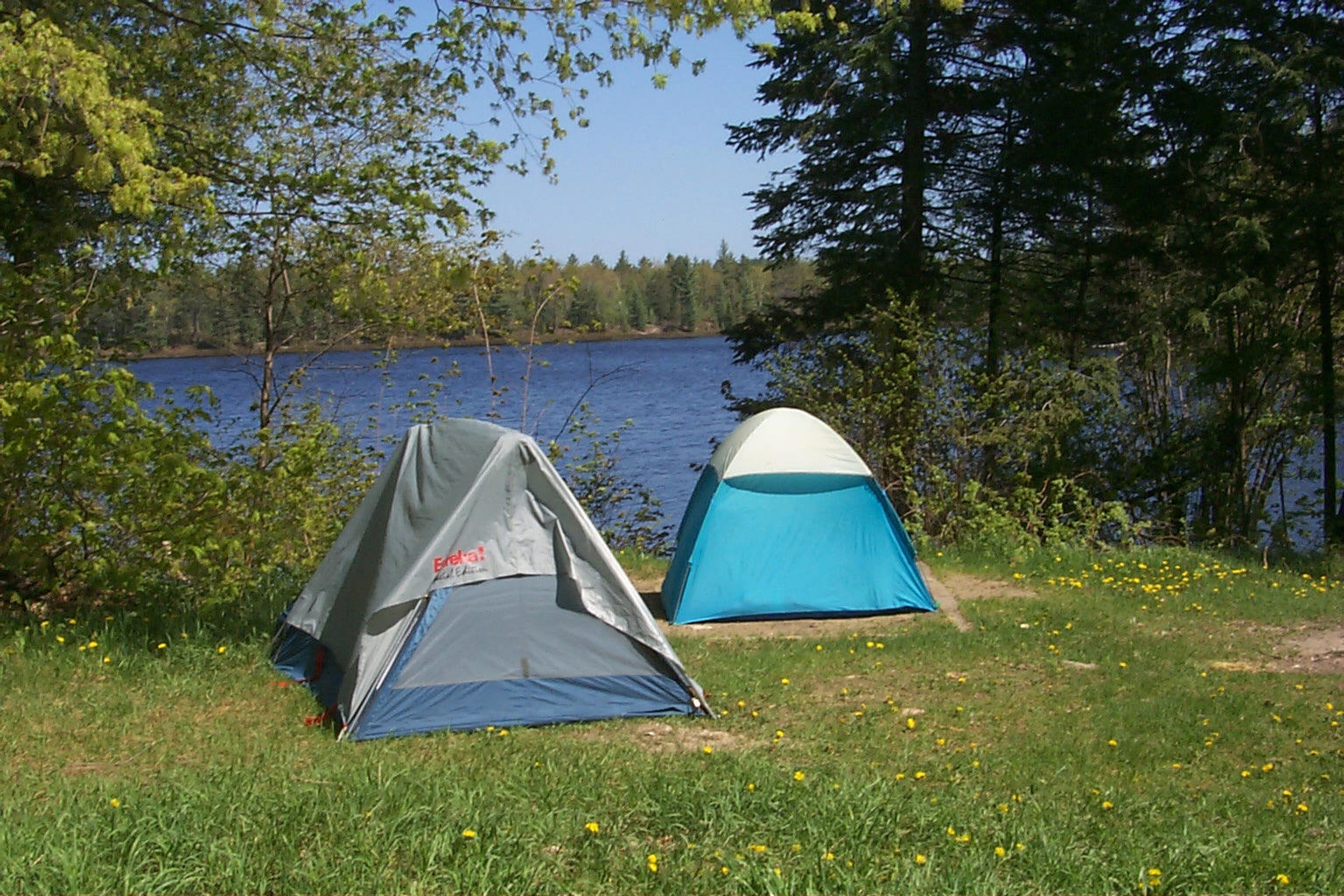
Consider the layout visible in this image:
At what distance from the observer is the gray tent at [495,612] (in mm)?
6578

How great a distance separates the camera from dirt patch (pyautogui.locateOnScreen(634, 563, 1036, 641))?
31.0ft

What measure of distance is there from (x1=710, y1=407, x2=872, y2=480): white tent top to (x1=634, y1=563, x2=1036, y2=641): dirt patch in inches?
46.4

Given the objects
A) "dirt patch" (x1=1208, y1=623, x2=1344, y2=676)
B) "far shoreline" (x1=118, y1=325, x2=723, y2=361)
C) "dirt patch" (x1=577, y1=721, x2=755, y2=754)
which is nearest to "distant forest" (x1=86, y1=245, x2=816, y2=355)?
"far shoreline" (x1=118, y1=325, x2=723, y2=361)

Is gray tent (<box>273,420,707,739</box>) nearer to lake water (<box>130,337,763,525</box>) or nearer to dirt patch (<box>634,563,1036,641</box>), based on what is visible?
lake water (<box>130,337,763,525</box>)

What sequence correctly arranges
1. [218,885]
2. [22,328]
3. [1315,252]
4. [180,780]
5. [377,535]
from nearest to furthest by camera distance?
[218,885] < [180,780] < [377,535] < [22,328] < [1315,252]

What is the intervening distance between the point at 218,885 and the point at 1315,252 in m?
15.5

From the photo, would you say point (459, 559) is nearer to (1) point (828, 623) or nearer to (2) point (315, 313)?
(1) point (828, 623)

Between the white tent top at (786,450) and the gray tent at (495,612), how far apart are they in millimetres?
3273

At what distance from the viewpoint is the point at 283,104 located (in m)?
9.67

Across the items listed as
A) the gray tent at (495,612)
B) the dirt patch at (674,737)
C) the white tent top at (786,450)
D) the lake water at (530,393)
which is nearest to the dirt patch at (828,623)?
the white tent top at (786,450)

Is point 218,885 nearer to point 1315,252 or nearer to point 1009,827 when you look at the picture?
point 1009,827

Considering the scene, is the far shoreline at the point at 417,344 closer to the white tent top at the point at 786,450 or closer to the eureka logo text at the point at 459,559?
the white tent top at the point at 786,450

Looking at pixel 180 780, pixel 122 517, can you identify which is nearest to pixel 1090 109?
pixel 122 517

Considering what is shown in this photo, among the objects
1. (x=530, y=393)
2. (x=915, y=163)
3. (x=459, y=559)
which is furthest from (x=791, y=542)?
(x=530, y=393)
